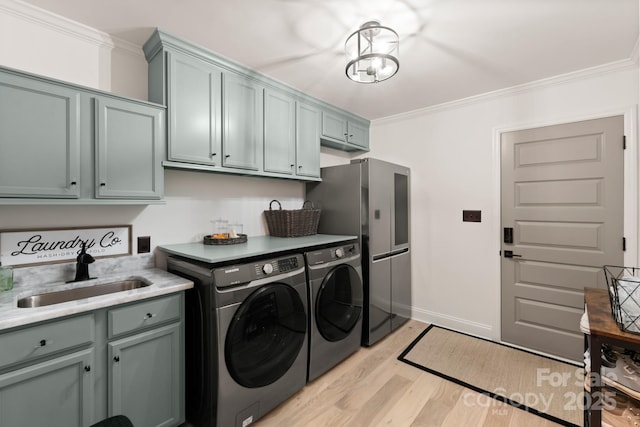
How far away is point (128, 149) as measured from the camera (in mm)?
1643

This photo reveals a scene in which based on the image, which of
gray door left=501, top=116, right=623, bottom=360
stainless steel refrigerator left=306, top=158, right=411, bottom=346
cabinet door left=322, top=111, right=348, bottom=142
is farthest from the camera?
cabinet door left=322, top=111, right=348, bottom=142

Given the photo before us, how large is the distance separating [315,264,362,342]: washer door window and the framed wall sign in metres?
1.41

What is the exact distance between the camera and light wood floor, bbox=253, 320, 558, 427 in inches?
68.7

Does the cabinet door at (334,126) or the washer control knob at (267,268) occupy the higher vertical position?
the cabinet door at (334,126)

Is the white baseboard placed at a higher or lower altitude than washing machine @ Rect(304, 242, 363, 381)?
lower

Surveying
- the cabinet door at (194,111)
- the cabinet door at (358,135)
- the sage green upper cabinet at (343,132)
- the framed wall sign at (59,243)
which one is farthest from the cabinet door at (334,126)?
the framed wall sign at (59,243)

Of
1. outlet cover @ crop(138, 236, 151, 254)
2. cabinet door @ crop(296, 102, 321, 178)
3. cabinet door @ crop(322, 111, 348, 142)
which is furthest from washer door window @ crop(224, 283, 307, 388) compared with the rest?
cabinet door @ crop(322, 111, 348, 142)

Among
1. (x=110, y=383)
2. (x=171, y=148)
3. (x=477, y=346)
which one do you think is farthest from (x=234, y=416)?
(x=477, y=346)

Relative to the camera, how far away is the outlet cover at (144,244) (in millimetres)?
1944

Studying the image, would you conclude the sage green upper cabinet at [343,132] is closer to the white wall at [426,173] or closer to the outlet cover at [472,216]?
the white wall at [426,173]

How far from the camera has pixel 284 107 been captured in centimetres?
250

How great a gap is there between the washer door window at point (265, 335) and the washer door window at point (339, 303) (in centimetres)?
21

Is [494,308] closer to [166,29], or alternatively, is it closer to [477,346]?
[477,346]

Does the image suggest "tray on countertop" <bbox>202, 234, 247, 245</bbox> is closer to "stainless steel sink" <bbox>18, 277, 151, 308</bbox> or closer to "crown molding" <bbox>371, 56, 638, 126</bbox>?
"stainless steel sink" <bbox>18, 277, 151, 308</bbox>
